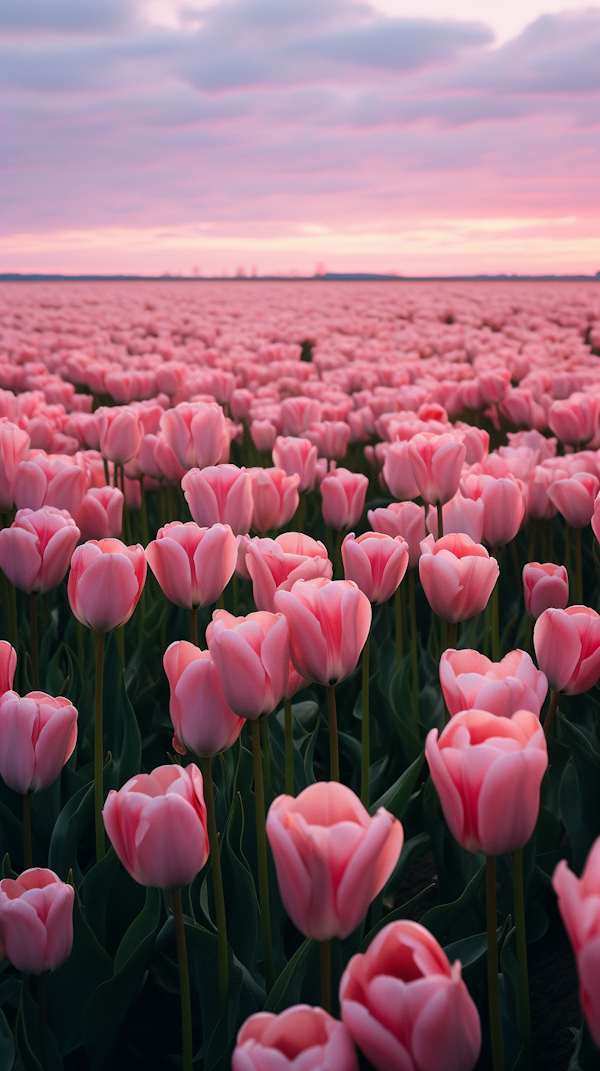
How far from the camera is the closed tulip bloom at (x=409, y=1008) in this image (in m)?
0.72

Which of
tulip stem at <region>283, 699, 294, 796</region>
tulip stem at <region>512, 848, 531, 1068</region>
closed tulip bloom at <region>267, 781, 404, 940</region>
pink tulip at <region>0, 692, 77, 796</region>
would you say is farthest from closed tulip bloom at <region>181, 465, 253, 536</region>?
closed tulip bloom at <region>267, 781, 404, 940</region>

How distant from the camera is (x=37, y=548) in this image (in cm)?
196

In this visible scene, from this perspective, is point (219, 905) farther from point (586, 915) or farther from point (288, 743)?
point (586, 915)

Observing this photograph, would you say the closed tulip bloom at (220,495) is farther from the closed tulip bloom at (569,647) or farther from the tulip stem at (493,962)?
the tulip stem at (493,962)

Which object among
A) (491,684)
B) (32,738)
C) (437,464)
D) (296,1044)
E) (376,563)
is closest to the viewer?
(296,1044)

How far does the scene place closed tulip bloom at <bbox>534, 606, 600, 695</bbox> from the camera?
1.41 m

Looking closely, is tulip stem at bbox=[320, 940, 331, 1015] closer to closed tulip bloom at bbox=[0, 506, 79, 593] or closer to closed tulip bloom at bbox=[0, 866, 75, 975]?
closed tulip bloom at bbox=[0, 866, 75, 975]

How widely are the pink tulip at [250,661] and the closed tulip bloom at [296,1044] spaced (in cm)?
45

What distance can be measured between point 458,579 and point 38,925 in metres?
0.96

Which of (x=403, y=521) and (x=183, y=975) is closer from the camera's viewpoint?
(x=183, y=975)

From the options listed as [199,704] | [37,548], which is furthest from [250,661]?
[37,548]

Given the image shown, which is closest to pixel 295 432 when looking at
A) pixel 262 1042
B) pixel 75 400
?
pixel 75 400

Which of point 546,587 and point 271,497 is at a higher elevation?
point 271,497

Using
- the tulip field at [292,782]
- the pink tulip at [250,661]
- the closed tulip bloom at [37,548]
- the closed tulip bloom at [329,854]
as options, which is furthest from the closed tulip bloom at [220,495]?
the closed tulip bloom at [329,854]
